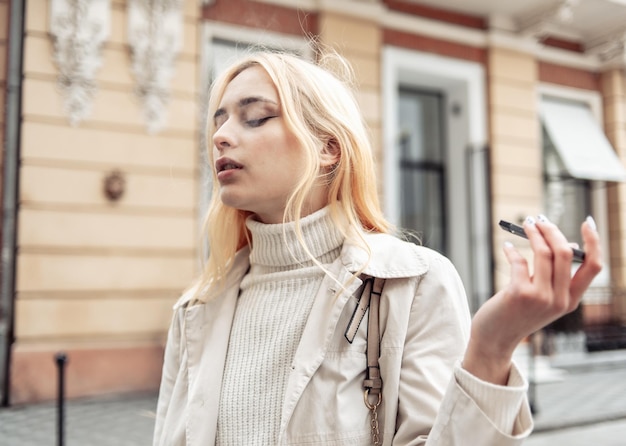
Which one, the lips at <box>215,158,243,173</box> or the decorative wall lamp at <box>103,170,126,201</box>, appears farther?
the decorative wall lamp at <box>103,170,126,201</box>

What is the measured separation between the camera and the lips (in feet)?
5.80

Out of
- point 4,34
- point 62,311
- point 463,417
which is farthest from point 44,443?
point 463,417

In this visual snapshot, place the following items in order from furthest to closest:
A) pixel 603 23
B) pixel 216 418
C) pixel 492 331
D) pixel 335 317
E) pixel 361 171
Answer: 1. pixel 603 23
2. pixel 361 171
3. pixel 216 418
4. pixel 335 317
5. pixel 492 331

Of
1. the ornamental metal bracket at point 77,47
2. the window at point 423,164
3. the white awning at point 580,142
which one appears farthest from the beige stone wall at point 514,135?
the ornamental metal bracket at point 77,47

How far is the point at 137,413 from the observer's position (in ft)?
20.8

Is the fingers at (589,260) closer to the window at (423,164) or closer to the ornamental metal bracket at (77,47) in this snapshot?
the ornamental metal bracket at (77,47)

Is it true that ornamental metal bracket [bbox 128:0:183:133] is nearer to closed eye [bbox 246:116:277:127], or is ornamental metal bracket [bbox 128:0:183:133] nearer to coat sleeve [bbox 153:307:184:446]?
coat sleeve [bbox 153:307:184:446]

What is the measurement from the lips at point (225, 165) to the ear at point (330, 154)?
25 cm

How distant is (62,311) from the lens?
696 centimetres

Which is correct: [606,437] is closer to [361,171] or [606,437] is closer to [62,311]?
[361,171]

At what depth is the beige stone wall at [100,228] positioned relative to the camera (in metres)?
6.85

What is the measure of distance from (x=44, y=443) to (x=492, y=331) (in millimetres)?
5230

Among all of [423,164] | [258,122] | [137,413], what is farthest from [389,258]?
[423,164]

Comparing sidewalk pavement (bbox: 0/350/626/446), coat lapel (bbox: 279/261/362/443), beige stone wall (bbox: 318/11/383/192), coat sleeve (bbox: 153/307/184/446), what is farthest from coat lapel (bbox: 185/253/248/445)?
beige stone wall (bbox: 318/11/383/192)
